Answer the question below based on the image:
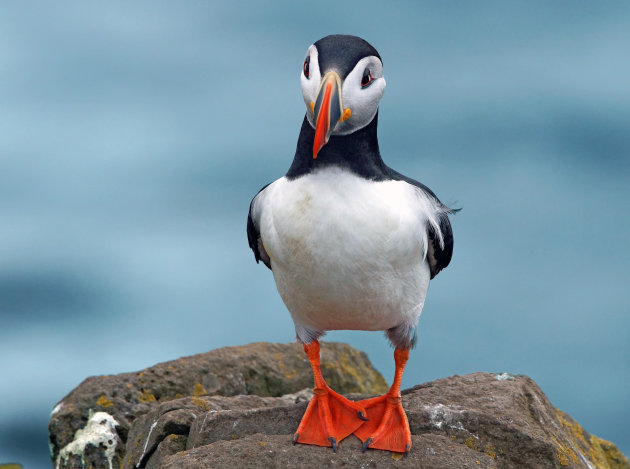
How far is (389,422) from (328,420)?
44 cm

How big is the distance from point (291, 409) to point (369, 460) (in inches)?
38.8

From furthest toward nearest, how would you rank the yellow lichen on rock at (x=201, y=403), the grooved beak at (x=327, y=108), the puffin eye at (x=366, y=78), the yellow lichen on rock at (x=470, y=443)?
the yellow lichen on rock at (x=201, y=403), the yellow lichen on rock at (x=470, y=443), the puffin eye at (x=366, y=78), the grooved beak at (x=327, y=108)

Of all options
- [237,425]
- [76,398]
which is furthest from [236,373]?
[237,425]

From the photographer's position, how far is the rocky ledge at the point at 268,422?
263 inches

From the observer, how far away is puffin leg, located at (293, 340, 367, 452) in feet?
22.4

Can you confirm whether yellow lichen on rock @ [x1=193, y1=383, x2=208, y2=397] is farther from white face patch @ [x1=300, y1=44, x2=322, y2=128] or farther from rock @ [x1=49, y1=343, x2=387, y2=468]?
white face patch @ [x1=300, y1=44, x2=322, y2=128]

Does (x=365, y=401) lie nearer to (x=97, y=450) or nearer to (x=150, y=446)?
(x=150, y=446)

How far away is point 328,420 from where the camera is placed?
6934mm

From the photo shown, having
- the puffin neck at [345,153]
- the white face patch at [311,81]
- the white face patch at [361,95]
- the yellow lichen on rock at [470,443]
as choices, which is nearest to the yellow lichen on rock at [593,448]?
the yellow lichen on rock at [470,443]

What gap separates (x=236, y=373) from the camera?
383 inches

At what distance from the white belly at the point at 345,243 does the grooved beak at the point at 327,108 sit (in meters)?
0.51

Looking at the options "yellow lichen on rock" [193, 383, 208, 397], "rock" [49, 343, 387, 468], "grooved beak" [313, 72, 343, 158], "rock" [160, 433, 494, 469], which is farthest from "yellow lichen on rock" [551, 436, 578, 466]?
"yellow lichen on rock" [193, 383, 208, 397]

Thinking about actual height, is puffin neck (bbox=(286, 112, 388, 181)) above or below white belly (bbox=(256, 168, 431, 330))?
above

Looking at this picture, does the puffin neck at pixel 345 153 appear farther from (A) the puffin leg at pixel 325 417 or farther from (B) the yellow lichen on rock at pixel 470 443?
(B) the yellow lichen on rock at pixel 470 443
